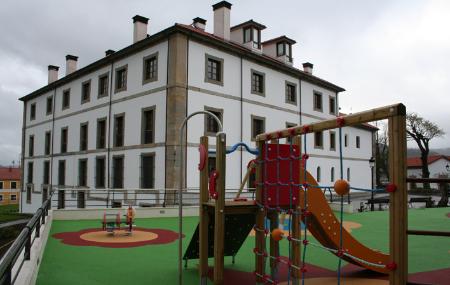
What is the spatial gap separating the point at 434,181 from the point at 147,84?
764 inches

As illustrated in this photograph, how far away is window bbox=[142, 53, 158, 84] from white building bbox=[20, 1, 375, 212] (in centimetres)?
6

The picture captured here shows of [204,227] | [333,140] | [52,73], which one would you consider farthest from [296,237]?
[52,73]

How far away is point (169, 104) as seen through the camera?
19.9 m

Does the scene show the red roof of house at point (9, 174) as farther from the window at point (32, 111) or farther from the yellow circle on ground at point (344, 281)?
the yellow circle on ground at point (344, 281)

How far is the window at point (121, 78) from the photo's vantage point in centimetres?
2362

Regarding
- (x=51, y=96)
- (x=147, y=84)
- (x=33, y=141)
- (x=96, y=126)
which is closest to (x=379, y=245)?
(x=147, y=84)

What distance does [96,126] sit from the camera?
25.9m

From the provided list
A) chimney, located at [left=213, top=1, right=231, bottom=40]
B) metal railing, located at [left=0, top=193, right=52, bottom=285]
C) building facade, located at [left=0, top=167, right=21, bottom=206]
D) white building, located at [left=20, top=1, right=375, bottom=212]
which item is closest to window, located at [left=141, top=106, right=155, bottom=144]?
white building, located at [left=20, top=1, right=375, bottom=212]

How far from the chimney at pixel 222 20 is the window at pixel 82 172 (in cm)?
1260

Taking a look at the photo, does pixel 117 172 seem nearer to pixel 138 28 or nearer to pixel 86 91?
pixel 86 91

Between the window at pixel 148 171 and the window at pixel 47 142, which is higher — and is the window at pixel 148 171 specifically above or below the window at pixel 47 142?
below

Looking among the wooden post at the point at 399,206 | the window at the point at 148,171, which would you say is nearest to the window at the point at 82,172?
the window at the point at 148,171

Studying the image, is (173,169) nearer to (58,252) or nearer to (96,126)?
(96,126)

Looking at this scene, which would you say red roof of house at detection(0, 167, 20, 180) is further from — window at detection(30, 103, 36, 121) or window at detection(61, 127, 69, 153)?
window at detection(61, 127, 69, 153)
